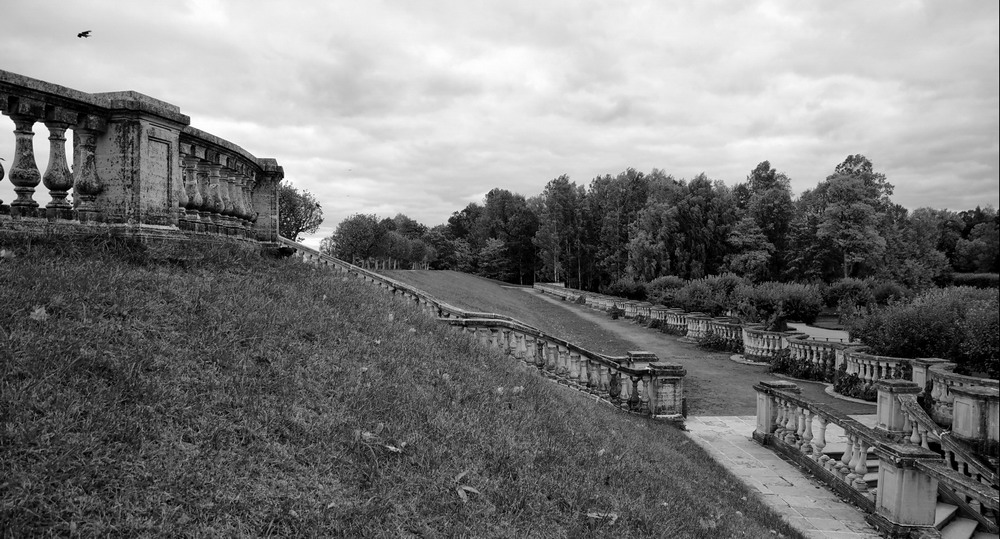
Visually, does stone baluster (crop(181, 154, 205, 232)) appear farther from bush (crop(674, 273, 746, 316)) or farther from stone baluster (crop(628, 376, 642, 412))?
bush (crop(674, 273, 746, 316))

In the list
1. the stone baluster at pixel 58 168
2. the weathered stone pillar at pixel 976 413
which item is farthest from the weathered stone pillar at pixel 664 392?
the stone baluster at pixel 58 168

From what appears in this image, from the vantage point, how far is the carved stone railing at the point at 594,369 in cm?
985

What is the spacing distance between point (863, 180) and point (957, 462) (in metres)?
39.9

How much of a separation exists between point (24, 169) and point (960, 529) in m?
10.4

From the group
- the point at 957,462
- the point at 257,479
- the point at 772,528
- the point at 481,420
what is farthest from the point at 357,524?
the point at 957,462

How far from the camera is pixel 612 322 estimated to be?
114 ft

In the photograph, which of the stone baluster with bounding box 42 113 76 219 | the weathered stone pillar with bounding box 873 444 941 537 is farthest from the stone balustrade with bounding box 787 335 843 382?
the stone baluster with bounding box 42 113 76 219

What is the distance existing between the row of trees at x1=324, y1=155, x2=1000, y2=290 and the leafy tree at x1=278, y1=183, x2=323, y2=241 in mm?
3565

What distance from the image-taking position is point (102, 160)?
17.1 ft

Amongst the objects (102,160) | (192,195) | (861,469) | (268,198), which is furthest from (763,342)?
(102,160)

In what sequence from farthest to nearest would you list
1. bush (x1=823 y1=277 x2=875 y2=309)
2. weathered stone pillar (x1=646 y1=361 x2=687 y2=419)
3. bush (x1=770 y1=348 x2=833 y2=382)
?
bush (x1=823 y1=277 x2=875 y2=309)
bush (x1=770 y1=348 x2=833 y2=382)
weathered stone pillar (x1=646 y1=361 x2=687 y2=419)

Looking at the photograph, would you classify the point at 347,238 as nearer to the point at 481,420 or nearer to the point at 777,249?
the point at 777,249

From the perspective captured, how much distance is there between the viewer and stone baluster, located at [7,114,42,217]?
4648mm

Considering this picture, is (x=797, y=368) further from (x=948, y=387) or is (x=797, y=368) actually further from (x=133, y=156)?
(x=133, y=156)
